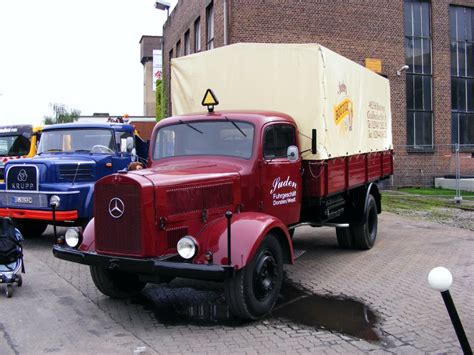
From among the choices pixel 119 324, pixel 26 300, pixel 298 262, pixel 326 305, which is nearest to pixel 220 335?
pixel 119 324

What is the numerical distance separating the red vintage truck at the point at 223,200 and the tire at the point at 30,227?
407cm

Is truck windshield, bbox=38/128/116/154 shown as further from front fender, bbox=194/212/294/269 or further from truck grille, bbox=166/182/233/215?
front fender, bbox=194/212/294/269

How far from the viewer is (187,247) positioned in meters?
4.77

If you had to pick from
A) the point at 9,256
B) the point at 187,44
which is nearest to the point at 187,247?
the point at 9,256

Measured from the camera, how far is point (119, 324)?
5.20 meters

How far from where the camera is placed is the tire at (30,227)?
1009 centimetres

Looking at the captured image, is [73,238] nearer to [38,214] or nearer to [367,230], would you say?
[38,214]

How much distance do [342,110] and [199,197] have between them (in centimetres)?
354

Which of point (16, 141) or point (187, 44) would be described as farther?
point (187, 44)

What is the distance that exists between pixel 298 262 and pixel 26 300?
13.2 feet

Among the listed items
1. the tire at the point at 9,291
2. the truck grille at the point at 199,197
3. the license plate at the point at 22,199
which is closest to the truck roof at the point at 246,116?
the truck grille at the point at 199,197

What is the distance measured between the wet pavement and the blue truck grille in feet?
5.31

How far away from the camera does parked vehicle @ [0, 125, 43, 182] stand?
13098 mm

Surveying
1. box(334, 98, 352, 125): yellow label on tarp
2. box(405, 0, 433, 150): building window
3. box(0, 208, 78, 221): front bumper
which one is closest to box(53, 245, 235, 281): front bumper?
box(334, 98, 352, 125): yellow label on tarp
